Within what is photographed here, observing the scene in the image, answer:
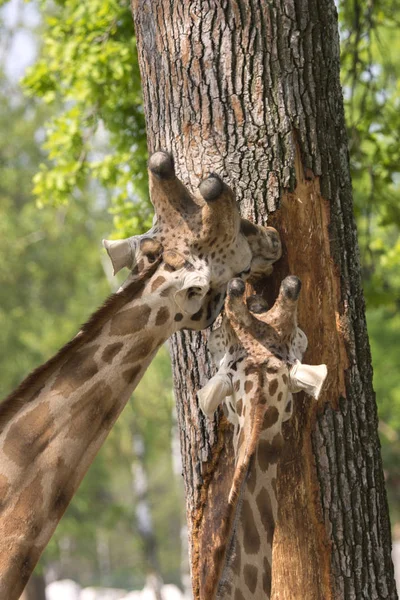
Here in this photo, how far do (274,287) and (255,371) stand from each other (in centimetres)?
55

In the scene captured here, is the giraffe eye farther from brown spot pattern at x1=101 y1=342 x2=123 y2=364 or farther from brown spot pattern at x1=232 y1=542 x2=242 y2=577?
brown spot pattern at x1=232 y1=542 x2=242 y2=577

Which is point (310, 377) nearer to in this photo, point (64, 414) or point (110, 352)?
point (110, 352)

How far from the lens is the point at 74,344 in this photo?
2797 mm

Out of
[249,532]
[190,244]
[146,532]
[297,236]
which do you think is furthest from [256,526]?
[146,532]

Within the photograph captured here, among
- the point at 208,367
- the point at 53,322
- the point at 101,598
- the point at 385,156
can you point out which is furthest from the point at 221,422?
the point at 101,598

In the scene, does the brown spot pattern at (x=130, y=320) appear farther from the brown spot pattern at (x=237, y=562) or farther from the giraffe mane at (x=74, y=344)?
the brown spot pattern at (x=237, y=562)

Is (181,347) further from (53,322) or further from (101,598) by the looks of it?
(101,598)

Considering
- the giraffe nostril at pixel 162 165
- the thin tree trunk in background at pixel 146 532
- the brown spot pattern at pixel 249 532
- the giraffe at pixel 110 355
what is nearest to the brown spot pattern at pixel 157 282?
the giraffe at pixel 110 355

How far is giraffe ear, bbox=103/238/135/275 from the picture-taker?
295cm

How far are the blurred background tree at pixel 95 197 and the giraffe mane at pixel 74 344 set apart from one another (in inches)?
172

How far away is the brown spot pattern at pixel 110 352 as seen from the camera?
280cm

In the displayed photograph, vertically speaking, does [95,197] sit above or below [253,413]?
above

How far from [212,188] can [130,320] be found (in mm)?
→ 557

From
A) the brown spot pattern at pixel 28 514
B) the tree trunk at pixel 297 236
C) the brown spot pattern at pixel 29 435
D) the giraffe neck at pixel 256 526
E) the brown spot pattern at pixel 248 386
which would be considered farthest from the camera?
the tree trunk at pixel 297 236
